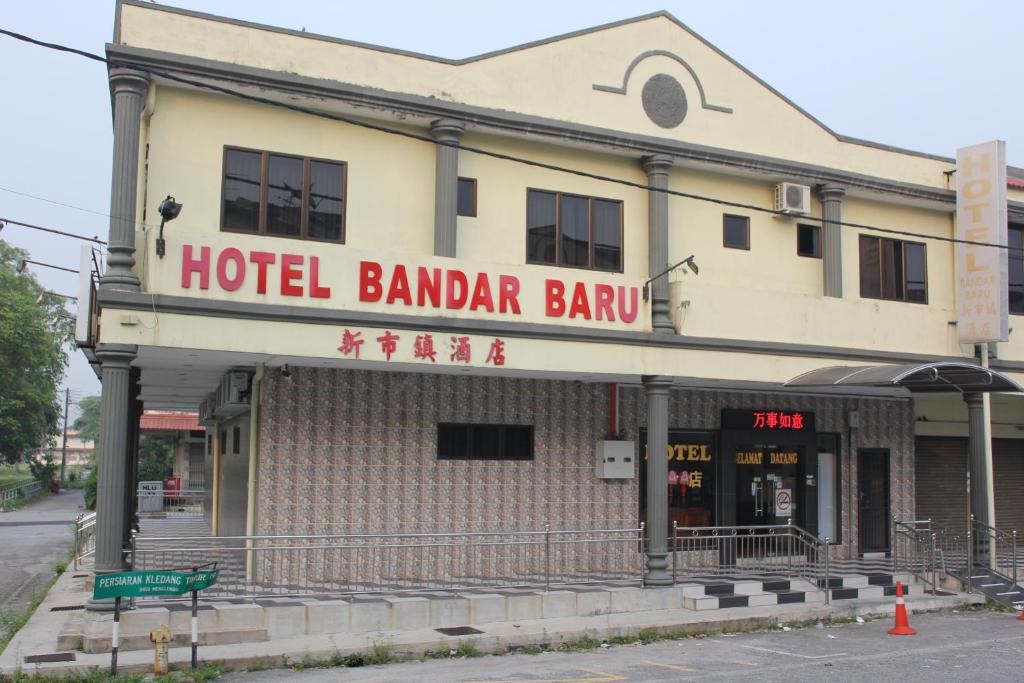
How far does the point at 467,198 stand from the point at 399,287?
2.78m

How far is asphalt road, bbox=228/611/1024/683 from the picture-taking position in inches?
431

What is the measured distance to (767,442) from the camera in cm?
1911

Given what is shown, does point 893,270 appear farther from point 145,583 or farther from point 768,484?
point 145,583

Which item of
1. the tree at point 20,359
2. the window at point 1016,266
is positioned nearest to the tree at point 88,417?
the tree at point 20,359

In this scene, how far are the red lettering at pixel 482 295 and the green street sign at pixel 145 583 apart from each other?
5557 millimetres

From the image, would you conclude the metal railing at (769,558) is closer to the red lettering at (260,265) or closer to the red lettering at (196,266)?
the red lettering at (260,265)

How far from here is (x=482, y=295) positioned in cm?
1484

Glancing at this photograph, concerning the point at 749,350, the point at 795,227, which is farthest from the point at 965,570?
the point at 795,227

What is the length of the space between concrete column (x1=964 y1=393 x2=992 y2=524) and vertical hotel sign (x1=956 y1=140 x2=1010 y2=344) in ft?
3.90

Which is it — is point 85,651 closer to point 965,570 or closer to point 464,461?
point 464,461

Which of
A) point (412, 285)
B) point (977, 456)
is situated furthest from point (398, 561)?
point (977, 456)

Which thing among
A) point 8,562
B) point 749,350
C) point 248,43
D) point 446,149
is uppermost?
point 248,43

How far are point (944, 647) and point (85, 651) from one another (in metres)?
10.5

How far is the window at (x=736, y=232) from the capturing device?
1855 centimetres
